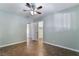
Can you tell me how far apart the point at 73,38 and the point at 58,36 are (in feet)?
1.26

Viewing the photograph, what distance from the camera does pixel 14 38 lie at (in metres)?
2.44

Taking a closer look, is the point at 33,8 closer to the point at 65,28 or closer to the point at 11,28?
the point at 11,28

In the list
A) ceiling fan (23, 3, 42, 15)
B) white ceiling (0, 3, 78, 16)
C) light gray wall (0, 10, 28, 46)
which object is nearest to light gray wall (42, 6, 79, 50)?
white ceiling (0, 3, 78, 16)

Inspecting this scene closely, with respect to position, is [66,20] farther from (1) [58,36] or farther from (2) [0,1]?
(2) [0,1]

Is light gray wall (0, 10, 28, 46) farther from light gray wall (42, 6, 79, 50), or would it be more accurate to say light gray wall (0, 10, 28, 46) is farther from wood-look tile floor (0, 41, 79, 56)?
light gray wall (42, 6, 79, 50)

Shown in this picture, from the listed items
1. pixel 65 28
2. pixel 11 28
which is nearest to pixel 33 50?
pixel 11 28

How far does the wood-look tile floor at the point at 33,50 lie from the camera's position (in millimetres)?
2289

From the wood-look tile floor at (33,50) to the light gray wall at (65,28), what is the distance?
6.7 inches

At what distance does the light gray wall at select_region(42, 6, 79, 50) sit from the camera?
7.60ft

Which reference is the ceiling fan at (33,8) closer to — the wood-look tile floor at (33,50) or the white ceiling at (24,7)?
the white ceiling at (24,7)

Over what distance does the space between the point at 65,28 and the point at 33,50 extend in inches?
39.4

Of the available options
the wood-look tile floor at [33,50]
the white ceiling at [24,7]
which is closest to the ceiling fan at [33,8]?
the white ceiling at [24,7]

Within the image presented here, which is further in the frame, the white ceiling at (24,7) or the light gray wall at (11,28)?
the light gray wall at (11,28)

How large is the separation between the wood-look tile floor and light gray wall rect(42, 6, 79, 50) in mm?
169
